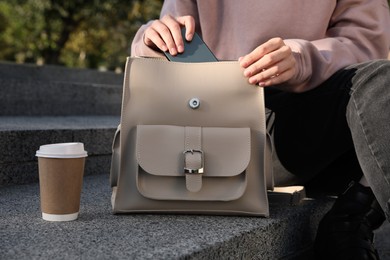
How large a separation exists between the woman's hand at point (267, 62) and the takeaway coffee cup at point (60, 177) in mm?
556

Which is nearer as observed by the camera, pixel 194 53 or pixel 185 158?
pixel 185 158

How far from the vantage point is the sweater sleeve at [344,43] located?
196cm

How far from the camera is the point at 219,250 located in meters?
1.56

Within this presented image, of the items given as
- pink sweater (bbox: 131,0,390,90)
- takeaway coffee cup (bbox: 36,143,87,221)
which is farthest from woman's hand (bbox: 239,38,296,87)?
takeaway coffee cup (bbox: 36,143,87,221)

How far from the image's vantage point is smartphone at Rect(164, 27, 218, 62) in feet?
6.24

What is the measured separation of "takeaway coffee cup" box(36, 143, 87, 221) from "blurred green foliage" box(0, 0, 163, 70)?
37.3ft

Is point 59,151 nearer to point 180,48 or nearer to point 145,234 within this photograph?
point 145,234

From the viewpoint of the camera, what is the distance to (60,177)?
1644mm

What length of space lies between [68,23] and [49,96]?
10.2 metres

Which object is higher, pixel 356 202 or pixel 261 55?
pixel 261 55

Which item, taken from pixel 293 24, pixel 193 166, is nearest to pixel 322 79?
pixel 293 24

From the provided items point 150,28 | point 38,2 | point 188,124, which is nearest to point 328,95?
point 188,124

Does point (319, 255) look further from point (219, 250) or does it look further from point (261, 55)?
point (261, 55)

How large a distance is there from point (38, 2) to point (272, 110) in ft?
38.5
